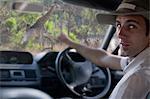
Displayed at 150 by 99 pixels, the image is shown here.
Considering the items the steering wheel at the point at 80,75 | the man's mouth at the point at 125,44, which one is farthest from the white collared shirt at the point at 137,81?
the steering wheel at the point at 80,75

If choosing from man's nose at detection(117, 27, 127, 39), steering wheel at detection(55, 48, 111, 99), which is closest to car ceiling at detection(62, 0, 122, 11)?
man's nose at detection(117, 27, 127, 39)

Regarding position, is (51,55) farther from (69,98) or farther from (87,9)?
(87,9)

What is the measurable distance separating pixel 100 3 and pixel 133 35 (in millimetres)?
568

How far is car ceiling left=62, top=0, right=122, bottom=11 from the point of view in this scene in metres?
2.44

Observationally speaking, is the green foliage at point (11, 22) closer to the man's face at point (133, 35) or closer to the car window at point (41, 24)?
the car window at point (41, 24)

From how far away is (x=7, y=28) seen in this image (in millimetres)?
2408

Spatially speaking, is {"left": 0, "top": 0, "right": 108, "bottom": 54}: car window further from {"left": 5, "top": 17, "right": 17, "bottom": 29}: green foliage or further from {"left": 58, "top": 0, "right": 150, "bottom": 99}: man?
{"left": 58, "top": 0, "right": 150, "bottom": 99}: man

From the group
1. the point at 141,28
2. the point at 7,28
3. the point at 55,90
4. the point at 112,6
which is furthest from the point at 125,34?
the point at 55,90

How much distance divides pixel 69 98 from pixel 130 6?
1.81 m

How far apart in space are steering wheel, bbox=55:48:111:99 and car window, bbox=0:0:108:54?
56 cm

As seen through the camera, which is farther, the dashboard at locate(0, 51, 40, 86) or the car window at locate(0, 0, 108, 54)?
the dashboard at locate(0, 51, 40, 86)

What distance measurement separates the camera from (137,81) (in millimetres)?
1815

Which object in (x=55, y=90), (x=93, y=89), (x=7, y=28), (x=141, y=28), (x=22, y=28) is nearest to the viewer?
(x=141, y=28)

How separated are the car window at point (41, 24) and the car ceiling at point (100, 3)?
73mm
